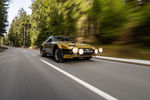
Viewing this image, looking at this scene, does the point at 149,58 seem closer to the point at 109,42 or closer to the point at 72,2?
the point at 109,42

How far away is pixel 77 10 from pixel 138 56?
34.2 feet

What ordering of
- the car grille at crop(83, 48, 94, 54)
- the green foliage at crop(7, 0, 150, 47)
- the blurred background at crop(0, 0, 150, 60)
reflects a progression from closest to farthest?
the car grille at crop(83, 48, 94, 54) < the blurred background at crop(0, 0, 150, 60) < the green foliage at crop(7, 0, 150, 47)

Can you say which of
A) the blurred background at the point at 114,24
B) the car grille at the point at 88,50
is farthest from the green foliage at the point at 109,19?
the car grille at the point at 88,50

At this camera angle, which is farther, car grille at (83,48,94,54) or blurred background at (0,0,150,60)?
blurred background at (0,0,150,60)

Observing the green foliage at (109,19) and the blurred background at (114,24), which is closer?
the blurred background at (114,24)

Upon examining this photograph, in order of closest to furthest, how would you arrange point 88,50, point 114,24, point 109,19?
point 88,50, point 114,24, point 109,19

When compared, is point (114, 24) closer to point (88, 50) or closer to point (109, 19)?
point (109, 19)

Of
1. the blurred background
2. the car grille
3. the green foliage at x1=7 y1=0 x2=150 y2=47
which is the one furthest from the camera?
the green foliage at x1=7 y1=0 x2=150 y2=47

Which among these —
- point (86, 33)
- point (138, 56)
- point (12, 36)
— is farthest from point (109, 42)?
point (12, 36)

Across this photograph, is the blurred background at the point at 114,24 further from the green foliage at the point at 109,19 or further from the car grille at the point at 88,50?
the car grille at the point at 88,50

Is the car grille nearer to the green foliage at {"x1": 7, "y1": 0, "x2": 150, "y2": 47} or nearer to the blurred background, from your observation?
the blurred background

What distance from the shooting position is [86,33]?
16969 millimetres

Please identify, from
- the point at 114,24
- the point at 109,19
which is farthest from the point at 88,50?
the point at 109,19

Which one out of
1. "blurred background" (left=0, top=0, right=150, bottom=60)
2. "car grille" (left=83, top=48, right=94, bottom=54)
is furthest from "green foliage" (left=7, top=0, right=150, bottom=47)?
"car grille" (left=83, top=48, right=94, bottom=54)
